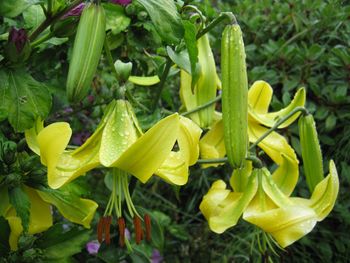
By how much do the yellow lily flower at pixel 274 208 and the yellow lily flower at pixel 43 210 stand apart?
0.74 ft

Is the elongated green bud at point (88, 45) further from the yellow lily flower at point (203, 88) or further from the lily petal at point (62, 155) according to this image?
the yellow lily flower at point (203, 88)

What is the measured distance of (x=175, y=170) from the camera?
833 millimetres

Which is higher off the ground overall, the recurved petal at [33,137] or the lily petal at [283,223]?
the recurved petal at [33,137]

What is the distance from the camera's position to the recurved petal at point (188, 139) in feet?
2.68

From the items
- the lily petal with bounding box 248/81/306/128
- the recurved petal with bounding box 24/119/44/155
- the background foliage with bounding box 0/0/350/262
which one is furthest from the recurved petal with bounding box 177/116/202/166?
the background foliage with bounding box 0/0/350/262

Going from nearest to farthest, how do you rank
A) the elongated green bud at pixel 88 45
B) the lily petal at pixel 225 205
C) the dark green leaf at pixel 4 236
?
the elongated green bud at pixel 88 45
the dark green leaf at pixel 4 236
the lily petal at pixel 225 205

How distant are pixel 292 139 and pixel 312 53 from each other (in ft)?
0.95

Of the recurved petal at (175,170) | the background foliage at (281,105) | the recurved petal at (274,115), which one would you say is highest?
the recurved petal at (175,170)

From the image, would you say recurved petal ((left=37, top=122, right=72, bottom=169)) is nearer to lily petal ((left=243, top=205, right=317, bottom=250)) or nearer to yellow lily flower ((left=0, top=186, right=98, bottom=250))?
yellow lily flower ((left=0, top=186, right=98, bottom=250))

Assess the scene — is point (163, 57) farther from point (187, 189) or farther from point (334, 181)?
point (187, 189)

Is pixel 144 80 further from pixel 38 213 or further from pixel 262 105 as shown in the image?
pixel 38 213

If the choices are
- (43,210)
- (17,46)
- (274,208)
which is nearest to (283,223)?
(274,208)

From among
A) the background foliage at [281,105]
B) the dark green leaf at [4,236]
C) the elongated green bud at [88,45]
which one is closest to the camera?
the elongated green bud at [88,45]

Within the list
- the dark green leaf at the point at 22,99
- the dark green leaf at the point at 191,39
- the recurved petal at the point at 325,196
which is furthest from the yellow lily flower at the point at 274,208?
the dark green leaf at the point at 22,99
